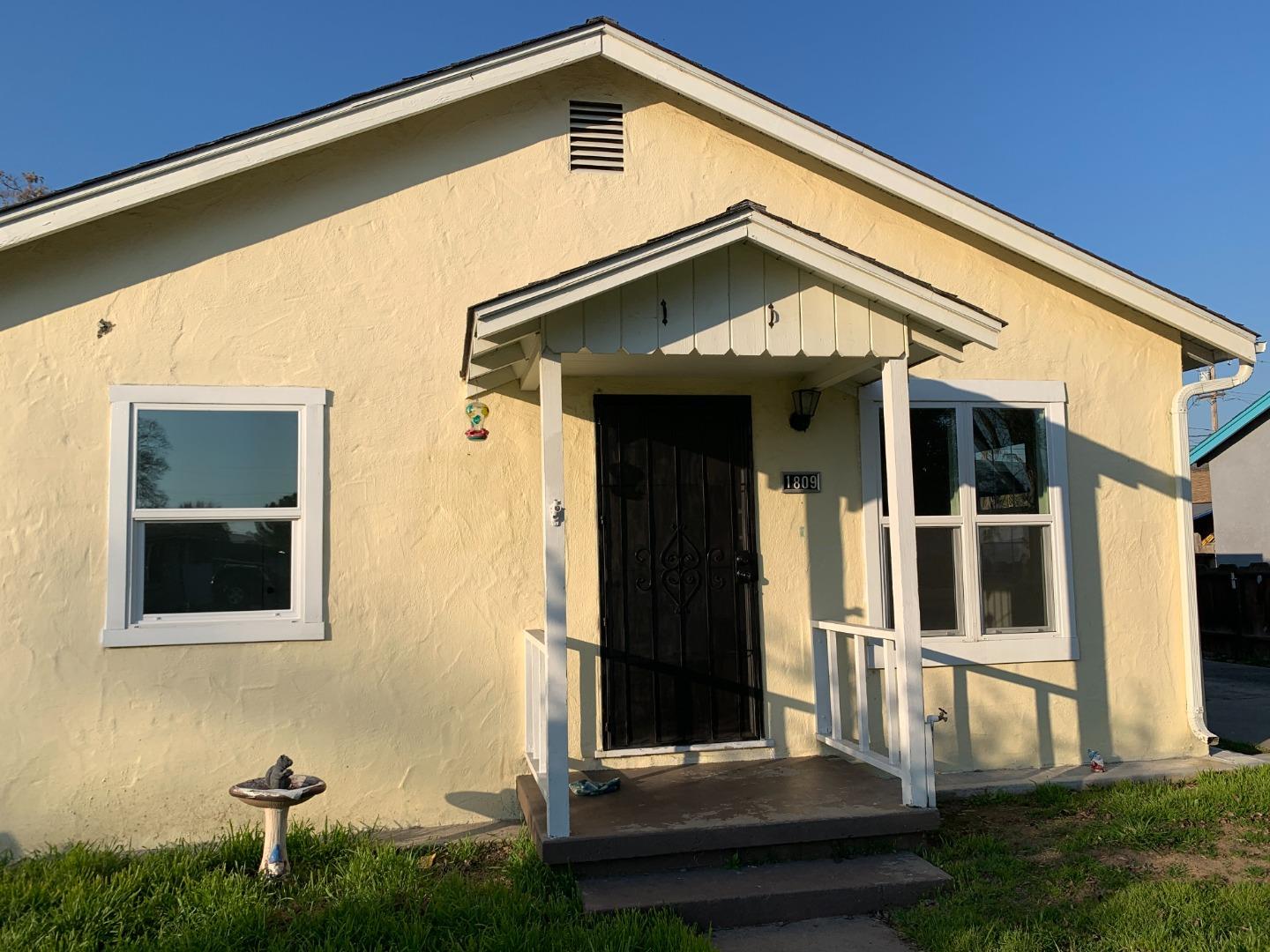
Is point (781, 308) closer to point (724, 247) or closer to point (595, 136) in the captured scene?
point (724, 247)

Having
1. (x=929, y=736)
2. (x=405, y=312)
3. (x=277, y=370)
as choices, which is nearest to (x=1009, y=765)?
(x=929, y=736)

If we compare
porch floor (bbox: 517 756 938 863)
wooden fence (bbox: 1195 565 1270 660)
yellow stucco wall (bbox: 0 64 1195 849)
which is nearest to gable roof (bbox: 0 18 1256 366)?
yellow stucco wall (bbox: 0 64 1195 849)

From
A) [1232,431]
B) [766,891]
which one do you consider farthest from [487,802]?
[1232,431]

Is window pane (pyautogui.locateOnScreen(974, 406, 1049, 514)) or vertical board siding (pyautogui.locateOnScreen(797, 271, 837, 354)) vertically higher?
vertical board siding (pyautogui.locateOnScreen(797, 271, 837, 354))

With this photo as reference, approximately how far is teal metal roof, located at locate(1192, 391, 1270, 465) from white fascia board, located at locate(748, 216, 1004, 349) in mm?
15119

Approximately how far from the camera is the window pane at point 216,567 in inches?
216

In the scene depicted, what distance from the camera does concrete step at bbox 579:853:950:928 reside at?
14.3 ft

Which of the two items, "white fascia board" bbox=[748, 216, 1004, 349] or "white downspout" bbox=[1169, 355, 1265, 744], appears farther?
"white downspout" bbox=[1169, 355, 1265, 744]

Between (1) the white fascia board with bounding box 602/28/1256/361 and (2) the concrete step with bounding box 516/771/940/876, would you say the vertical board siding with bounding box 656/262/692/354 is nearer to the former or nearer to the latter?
(1) the white fascia board with bounding box 602/28/1256/361

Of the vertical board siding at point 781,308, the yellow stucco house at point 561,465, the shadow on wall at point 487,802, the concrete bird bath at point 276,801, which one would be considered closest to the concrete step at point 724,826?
the yellow stucco house at point 561,465

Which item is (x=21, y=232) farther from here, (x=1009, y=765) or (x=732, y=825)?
(x=1009, y=765)

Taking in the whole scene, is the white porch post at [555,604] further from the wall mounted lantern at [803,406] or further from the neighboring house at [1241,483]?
the neighboring house at [1241,483]

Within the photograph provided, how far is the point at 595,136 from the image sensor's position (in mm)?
6367

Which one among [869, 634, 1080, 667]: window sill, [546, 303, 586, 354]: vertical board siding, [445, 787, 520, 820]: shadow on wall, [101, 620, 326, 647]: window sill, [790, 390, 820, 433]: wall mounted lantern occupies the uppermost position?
[546, 303, 586, 354]: vertical board siding
